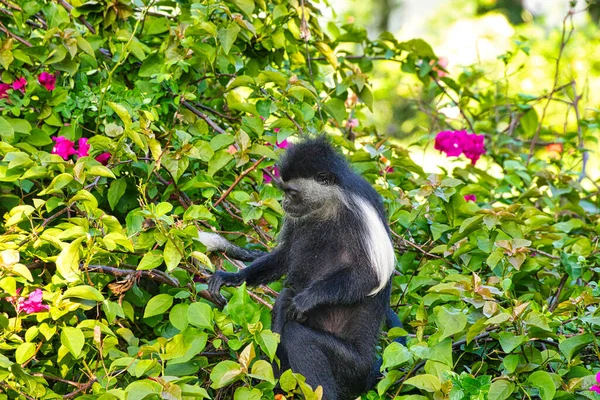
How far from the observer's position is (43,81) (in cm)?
314

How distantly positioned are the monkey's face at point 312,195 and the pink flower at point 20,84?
3.52 ft

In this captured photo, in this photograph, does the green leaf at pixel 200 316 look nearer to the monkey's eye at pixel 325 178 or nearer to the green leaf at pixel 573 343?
the monkey's eye at pixel 325 178

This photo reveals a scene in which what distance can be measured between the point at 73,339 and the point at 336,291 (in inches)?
38.4

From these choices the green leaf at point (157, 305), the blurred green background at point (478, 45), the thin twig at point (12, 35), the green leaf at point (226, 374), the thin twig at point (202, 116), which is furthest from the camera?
the blurred green background at point (478, 45)

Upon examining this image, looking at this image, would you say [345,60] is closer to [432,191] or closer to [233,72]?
[233,72]

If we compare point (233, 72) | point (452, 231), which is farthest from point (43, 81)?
point (452, 231)

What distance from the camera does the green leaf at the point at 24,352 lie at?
7.41 ft

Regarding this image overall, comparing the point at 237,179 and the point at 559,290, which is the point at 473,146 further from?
the point at 237,179

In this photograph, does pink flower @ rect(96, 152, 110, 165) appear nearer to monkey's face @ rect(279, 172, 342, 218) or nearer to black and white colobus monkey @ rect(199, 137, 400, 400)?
black and white colobus monkey @ rect(199, 137, 400, 400)

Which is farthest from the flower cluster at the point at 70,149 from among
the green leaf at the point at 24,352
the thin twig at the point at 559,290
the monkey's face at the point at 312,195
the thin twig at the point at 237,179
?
the thin twig at the point at 559,290

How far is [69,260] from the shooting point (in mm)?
2271

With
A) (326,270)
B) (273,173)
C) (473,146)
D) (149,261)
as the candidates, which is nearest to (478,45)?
(473,146)

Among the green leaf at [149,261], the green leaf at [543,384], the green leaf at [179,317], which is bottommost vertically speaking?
the green leaf at [179,317]

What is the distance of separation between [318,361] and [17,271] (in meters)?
1.05
